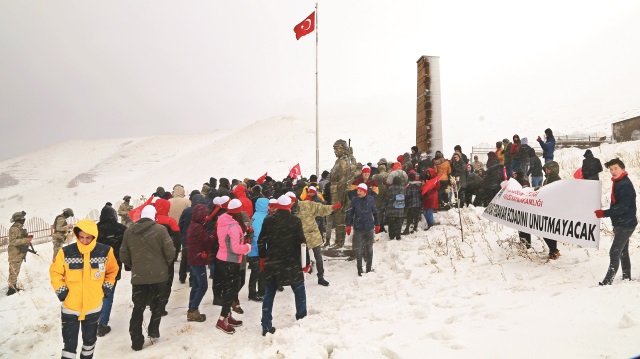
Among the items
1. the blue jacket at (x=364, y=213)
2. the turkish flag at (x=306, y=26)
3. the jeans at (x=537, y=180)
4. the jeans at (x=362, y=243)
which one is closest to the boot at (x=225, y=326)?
the jeans at (x=362, y=243)

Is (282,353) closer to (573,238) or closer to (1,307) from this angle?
(573,238)

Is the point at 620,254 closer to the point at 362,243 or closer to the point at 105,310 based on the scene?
the point at 362,243

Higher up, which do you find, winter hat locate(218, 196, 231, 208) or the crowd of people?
winter hat locate(218, 196, 231, 208)

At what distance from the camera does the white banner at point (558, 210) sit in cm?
539

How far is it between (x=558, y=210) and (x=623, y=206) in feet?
3.70

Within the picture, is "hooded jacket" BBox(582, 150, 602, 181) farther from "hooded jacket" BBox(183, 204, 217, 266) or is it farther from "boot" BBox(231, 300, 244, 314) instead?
"hooded jacket" BBox(183, 204, 217, 266)

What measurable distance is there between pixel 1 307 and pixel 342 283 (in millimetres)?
8909

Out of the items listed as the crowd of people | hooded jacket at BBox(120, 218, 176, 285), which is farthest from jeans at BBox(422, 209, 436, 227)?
hooded jacket at BBox(120, 218, 176, 285)

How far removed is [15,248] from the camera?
33.4 ft

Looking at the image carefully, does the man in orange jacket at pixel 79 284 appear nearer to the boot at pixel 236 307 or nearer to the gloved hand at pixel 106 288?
the gloved hand at pixel 106 288

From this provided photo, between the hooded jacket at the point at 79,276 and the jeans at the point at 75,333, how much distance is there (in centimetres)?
8

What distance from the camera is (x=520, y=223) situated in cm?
678

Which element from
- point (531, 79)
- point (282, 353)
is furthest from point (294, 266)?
point (531, 79)

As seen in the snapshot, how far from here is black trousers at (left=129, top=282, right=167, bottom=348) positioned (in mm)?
5461
